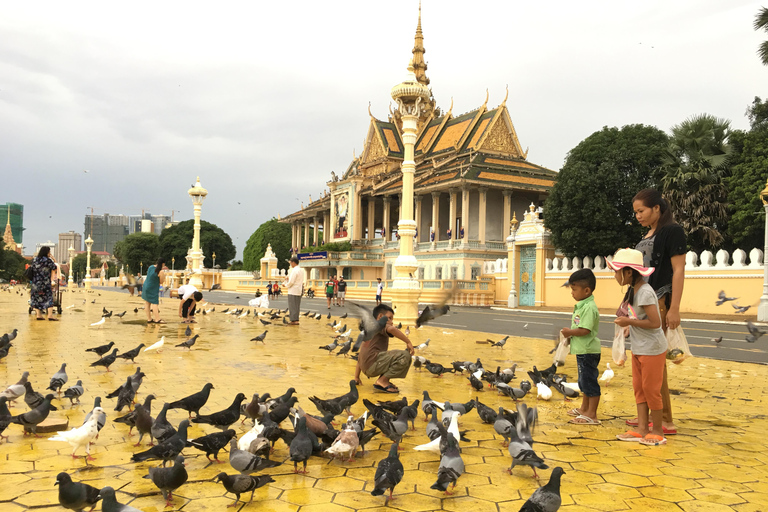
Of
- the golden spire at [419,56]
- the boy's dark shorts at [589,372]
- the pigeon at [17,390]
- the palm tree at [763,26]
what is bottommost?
the pigeon at [17,390]

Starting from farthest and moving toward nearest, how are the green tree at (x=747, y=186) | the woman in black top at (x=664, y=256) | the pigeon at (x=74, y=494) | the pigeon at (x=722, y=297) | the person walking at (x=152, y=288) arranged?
the green tree at (x=747, y=186), the person walking at (x=152, y=288), the pigeon at (x=722, y=297), the woman in black top at (x=664, y=256), the pigeon at (x=74, y=494)

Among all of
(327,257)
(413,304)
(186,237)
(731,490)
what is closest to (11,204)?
(186,237)

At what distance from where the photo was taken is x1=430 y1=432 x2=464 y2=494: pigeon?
317 cm

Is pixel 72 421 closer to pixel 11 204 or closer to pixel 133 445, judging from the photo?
pixel 133 445

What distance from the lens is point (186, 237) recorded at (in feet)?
266

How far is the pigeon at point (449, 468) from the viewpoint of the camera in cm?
317

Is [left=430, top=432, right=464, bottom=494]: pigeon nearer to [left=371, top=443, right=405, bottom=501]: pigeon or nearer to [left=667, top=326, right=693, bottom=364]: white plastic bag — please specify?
[left=371, top=443, right=405, bottom=501]: pigeon

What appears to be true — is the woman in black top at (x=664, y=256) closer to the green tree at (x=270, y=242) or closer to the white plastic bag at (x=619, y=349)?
the white plastic bag at (x=619, y=349)

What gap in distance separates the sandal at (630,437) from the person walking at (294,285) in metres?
9.59

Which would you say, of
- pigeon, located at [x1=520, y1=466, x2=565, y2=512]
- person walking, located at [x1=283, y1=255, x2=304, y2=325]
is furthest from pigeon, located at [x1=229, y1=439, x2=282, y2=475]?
person walking, located at [x1=283, y1=255, x2=304, y2=325]

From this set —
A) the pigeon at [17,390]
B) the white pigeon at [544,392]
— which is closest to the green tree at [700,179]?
the white pigeon at [544,392]

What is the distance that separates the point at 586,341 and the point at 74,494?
3.94 meters

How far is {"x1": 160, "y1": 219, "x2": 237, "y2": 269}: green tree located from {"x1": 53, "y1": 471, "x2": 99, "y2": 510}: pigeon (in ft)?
264

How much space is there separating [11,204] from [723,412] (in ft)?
591
